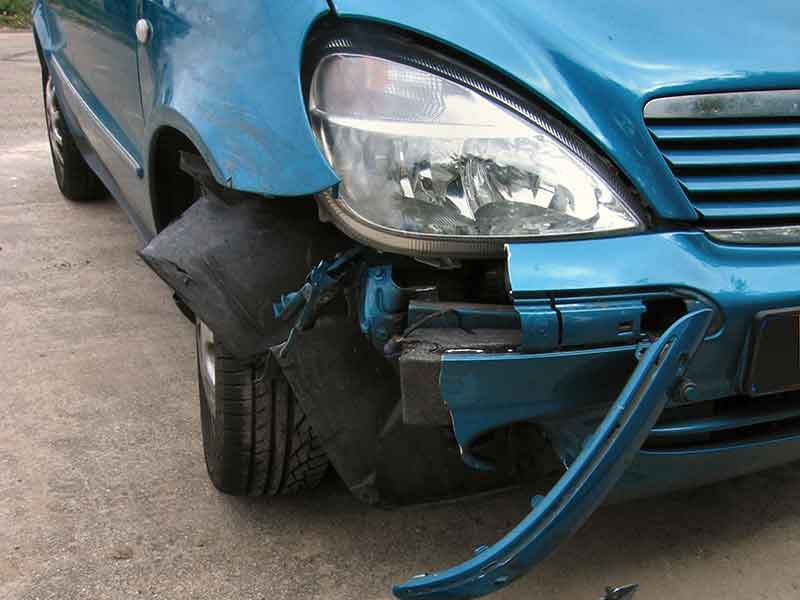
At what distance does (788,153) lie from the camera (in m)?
1.69

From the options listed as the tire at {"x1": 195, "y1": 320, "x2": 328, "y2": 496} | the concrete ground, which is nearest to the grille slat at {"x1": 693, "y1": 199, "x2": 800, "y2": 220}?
the concrete ground

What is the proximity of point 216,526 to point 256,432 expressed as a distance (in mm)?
328

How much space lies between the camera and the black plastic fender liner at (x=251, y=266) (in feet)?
6.07

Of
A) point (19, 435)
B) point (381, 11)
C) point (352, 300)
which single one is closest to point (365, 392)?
point (352, 300)

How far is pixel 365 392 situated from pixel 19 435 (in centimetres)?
134

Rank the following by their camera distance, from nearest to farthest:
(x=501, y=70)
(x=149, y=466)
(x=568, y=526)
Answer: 1. (x=568, y=526)
2. (x=501, y=70)
3. (x=149, y=466)

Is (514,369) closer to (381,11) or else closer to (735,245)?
(735,245)

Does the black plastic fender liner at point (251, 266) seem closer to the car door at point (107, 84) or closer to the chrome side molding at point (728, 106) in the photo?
the chrome side molding at point (728, 106)

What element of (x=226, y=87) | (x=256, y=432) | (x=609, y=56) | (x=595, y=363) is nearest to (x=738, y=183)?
(x=609, y=56)

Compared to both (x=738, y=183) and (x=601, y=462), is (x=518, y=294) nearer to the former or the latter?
(x=601, y=462)

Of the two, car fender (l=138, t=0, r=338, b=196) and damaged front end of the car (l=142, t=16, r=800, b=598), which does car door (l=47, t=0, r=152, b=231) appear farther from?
damaged front end of the car (l=142, t=16, r=800, b=598)

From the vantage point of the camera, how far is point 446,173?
5.20 ft

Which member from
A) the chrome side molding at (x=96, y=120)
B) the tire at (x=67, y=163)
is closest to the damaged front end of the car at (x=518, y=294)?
the chrome side molding at (x=96, y=120)

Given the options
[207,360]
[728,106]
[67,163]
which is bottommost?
[67,163]
